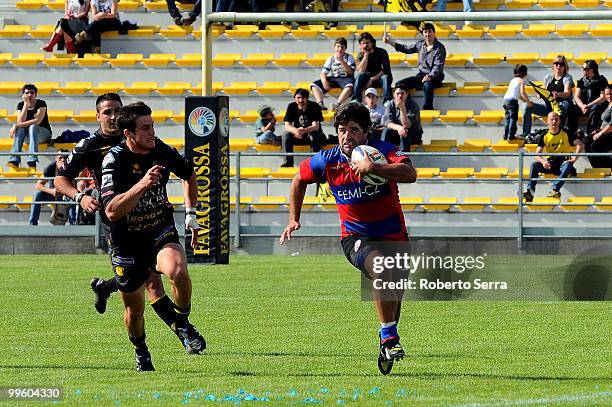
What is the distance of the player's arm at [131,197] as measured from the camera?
856cm

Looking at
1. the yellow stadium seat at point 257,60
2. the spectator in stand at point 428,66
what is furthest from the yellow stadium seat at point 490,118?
the yellow stadium seat at point 257,60

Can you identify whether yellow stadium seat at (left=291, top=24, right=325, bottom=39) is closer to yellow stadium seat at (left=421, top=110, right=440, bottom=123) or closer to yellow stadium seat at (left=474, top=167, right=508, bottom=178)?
yellow stadium seat at (left=421, top=110, right=440, bottom=123)

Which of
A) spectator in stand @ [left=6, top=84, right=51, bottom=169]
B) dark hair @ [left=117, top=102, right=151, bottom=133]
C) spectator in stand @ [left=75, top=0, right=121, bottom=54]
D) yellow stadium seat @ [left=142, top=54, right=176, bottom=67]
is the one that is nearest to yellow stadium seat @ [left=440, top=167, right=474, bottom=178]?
yellow stadium seat @ [left=142, top=54, right=176, bottom=67]

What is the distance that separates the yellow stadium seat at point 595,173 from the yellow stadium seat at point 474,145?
6.64 ft

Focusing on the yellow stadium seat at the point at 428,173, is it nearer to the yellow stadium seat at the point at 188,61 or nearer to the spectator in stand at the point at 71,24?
the yellow stadium seat at the point at 188,61

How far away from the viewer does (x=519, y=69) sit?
23.2 metres

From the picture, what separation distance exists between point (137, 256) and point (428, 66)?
15.2 m

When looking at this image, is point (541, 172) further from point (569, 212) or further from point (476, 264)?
point (476, 264)

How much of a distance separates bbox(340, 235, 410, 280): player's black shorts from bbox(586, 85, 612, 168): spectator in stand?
13452mm

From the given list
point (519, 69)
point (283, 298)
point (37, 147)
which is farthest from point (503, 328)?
point (37, 147)

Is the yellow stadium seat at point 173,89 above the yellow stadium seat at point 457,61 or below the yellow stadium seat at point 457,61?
below

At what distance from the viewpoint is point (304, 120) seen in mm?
22578

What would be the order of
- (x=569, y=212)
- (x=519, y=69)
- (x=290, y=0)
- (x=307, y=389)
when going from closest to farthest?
(x=307, y=389)
(x=569, y=212)
(x=519, y=69)
(x=290, y=0)

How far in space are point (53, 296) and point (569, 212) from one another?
976cm
